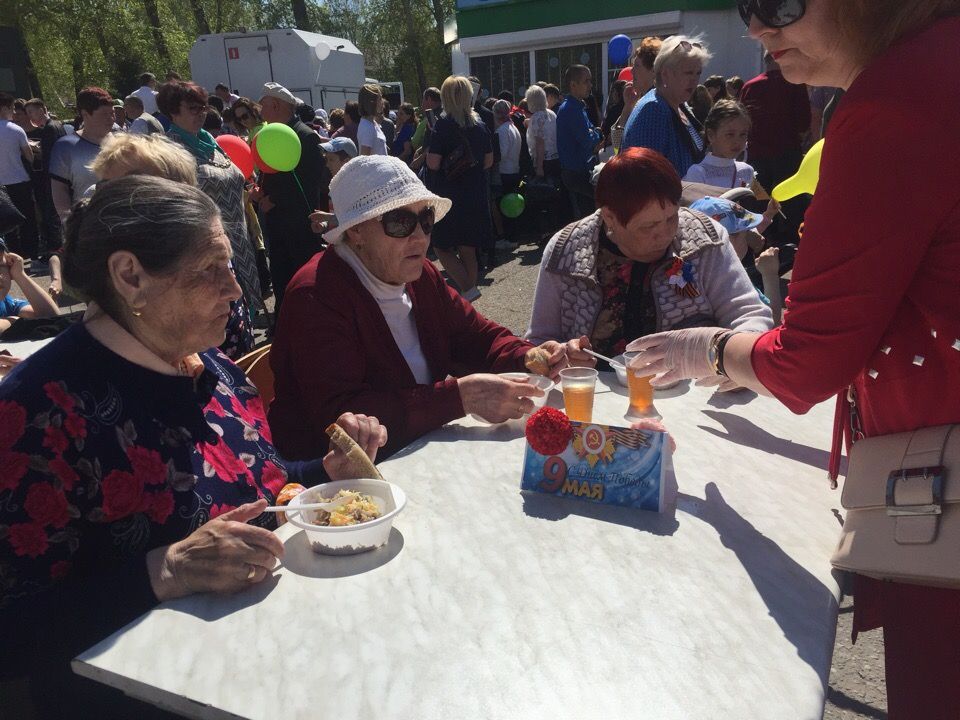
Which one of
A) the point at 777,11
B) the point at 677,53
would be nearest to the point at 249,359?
the point at 777,11

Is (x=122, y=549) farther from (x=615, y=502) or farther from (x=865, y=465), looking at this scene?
(x=865, y=465)

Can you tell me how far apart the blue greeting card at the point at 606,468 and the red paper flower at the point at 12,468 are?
1.02m

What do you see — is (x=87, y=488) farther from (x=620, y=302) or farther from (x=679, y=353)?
(x=620, y=302)

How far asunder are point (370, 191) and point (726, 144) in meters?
3.27

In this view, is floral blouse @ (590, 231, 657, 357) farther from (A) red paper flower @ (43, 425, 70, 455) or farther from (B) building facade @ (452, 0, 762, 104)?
(B) building facade @ (452, 0, 762, 104)

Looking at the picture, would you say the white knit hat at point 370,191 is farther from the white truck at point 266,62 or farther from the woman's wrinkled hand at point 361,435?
the white truck at point 266,62

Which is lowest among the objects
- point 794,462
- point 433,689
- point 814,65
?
point 794,462

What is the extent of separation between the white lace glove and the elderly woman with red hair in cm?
73

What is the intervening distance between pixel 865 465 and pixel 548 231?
9.33m

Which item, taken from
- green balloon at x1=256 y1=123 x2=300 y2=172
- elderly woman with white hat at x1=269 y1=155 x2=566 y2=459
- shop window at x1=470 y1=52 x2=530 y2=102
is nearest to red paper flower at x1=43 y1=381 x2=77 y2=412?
elderly woman with white hat at x1=269 y1=155 x2=566 y2=459

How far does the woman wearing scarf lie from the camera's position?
178 inches

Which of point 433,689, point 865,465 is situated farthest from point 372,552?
point 865,465

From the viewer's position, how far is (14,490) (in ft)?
4.41

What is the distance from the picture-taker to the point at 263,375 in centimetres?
251
